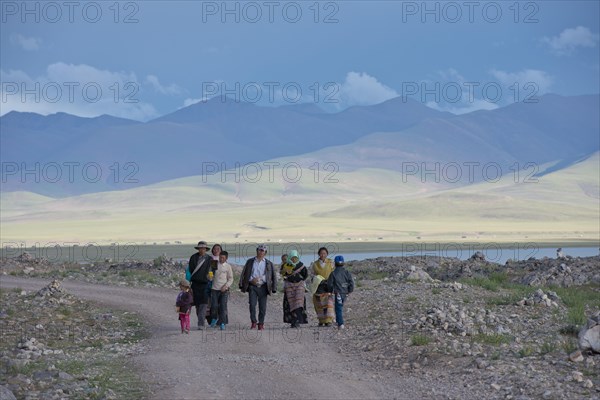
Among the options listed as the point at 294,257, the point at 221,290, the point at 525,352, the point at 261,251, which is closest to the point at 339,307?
the point at 294,257

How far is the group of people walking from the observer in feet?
62.0

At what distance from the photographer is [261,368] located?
1423 centimetres

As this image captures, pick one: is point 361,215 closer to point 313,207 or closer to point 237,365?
point 313,207

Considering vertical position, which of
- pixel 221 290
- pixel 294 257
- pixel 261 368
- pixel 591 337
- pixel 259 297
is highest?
pixel 294 257

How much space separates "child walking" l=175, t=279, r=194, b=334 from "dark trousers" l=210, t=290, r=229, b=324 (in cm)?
52

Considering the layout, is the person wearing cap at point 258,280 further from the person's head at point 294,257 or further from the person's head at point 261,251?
the person's head at point 294,257

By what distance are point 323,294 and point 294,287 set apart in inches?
24.2

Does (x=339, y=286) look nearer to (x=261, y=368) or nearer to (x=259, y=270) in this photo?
(x=259, y=270)

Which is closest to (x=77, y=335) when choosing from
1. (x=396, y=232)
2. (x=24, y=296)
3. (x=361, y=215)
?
(x=24, y=296)

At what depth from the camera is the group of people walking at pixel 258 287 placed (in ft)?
62.0

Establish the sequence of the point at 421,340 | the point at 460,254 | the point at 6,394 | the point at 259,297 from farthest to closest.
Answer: the point at 460,254 < the point at 259,297 < the point at 421,340 < the point at 6,394

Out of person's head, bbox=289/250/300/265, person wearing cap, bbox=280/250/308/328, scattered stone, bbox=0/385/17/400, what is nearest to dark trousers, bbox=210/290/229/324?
person wearing cap, bbox=280/250/308/328

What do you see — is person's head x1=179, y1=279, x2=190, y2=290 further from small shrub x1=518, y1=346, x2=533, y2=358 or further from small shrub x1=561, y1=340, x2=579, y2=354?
small shrub x1=561, y1=340, x2=579, y2=354

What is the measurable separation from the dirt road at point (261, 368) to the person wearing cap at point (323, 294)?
0.33 meters
